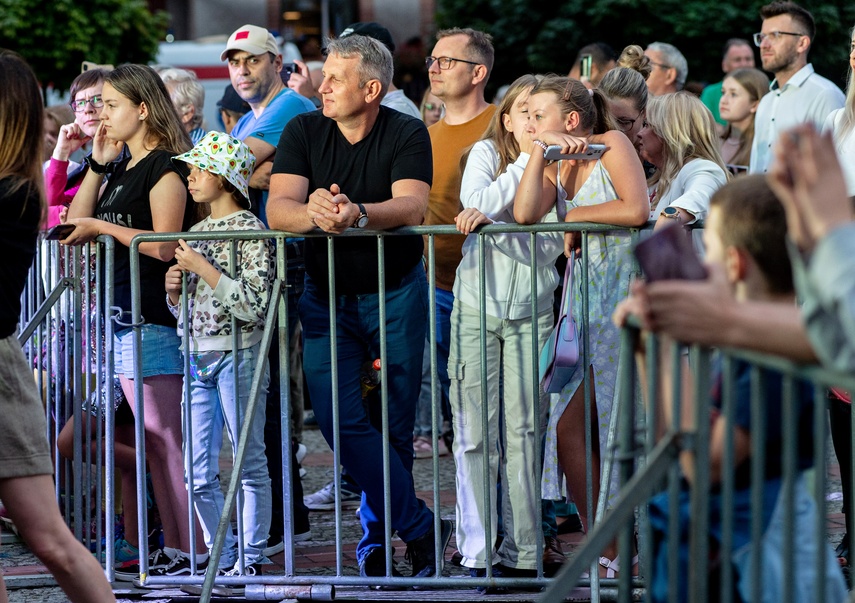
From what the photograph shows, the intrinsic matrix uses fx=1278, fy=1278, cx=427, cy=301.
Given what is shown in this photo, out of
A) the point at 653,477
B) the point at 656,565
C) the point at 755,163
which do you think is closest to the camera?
the point at 653,477

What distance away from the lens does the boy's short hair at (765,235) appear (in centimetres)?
256

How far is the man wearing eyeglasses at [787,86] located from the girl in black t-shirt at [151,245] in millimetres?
3714

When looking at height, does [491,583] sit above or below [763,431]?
below

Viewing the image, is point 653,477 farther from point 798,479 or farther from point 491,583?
point 491,583

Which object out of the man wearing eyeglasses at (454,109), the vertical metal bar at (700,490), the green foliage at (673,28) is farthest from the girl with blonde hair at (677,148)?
the green foliage at (673,28)

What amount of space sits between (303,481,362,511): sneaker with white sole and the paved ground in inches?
3.1

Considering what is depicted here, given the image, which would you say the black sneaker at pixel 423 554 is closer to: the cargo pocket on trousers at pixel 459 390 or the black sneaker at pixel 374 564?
the black sneaker at pixel 374 564

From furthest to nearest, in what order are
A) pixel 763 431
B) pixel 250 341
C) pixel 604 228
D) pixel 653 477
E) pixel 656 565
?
pixel 250 341
pixel 604 228
pixel 656 565
pixel 653 477
pixel 763 431

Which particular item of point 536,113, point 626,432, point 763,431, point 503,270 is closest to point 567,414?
point 503,270

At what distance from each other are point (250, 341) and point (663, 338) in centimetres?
254

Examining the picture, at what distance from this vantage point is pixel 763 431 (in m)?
2.44

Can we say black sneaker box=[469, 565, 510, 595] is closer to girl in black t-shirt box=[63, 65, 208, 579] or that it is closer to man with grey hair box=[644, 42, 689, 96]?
girl in black t-shirt box=[63, 65, 208, 579]

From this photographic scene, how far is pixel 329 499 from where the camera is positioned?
255 inches

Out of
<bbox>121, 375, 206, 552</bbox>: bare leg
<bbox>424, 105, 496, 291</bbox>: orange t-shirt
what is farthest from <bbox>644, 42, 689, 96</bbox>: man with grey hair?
<bbox>121, 375, 206, 552</bbox>: bare leg
